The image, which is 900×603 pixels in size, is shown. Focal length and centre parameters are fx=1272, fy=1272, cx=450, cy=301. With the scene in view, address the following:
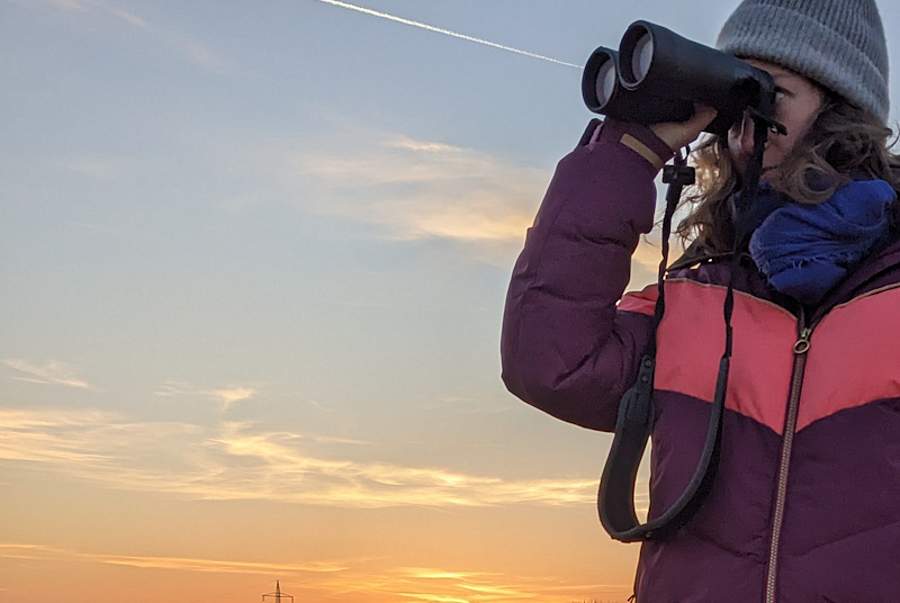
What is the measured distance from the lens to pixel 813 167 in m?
2.03

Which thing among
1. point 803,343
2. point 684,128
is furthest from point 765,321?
point 684,128

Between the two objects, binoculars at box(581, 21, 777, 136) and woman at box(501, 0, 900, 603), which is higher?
binoculars at box(581, 21, 777, 136)

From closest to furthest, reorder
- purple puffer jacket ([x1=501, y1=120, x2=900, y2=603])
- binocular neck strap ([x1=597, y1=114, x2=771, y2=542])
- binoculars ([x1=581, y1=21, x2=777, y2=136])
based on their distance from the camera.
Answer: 1. purple puffer jacket ([x1=501, y1=120, x2=900, y2=603])
2. binocular neck strap ([x1=597, y1=114, x2=771, y2=542])
3. binoculars ([x1=581, y1=21, x2=777, y2=136])

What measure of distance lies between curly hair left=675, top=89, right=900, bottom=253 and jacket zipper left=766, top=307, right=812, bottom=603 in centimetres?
24

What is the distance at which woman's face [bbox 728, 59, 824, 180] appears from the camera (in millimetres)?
2121

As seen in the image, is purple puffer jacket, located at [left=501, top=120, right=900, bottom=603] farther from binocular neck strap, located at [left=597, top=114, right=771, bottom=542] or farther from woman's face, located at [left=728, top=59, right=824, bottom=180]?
woman's face, located at [left=728, top=59, right=824, bottom=180]

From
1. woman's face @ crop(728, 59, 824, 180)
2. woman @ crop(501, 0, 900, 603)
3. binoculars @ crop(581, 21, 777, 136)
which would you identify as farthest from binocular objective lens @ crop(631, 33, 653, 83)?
woman's face @ crop(728, 59, 824, 180)

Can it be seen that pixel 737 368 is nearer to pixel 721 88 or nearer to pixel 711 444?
pixel 711 444

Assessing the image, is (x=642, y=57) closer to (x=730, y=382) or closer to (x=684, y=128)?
(x=684, y=128)

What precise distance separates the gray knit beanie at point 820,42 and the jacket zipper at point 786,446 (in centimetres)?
47

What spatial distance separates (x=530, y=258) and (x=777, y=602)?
0.67 metres

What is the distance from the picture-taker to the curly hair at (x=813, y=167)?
202 cm

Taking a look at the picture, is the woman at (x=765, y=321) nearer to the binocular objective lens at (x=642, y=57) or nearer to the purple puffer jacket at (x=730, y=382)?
the purple puffer jacket at (x=730, y=382)

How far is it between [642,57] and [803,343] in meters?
0.53
